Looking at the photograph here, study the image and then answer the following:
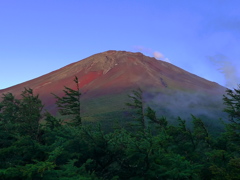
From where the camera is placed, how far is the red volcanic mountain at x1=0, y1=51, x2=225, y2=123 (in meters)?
107

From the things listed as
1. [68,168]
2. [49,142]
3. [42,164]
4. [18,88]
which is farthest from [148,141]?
[18,88]

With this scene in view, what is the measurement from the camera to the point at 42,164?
865cm

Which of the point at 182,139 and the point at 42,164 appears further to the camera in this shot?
the point at 182,139

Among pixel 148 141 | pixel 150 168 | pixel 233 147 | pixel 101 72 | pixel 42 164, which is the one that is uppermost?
pixel 101 72

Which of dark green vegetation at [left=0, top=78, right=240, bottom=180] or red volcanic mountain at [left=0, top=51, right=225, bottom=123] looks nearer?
dark green vegetation at [left=0, top=78, right=240, bottom=180]

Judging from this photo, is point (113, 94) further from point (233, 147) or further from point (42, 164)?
point (42, 164)

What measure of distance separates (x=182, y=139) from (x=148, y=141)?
7.09 m

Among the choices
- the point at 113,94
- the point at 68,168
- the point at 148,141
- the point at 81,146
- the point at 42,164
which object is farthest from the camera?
the point at 113,94

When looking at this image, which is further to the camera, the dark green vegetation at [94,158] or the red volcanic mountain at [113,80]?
the red volcanic mountain at [113,80]

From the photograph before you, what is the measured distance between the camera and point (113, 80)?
12625 cm

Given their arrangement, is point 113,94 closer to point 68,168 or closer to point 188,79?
point 188,79

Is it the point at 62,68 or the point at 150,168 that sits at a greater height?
the point at 62,68

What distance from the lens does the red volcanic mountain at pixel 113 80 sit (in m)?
107

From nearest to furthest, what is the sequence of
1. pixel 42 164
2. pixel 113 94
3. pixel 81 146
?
1. pixel 42 164
2. pixel 81 146
3. pixel 113 94
